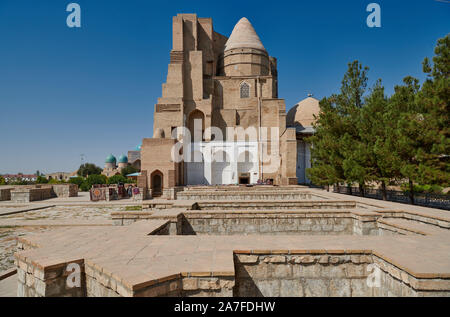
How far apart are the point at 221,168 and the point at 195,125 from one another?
509cm

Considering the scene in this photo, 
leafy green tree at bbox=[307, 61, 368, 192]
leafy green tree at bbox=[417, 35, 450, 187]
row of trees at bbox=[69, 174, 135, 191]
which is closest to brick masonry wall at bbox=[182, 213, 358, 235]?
leafy green tree at bbox=[417, 35, 450, 187]

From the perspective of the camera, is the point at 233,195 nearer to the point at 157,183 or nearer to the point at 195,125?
the point at 157,183

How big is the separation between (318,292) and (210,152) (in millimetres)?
19041

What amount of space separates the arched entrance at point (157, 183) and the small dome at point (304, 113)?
1568cm

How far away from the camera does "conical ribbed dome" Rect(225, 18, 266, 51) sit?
2758 cm

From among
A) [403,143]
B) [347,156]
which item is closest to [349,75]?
[347,156]

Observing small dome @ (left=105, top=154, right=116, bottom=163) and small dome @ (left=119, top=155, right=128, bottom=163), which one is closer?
small dome @ (left=119, top=155, right=128, bottom=163)

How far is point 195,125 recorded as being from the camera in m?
24.0

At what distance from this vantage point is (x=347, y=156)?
455 inches

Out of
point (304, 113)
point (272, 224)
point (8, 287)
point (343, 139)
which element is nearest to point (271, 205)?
point (272, 224)

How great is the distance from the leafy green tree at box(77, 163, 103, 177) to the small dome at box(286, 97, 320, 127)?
4475 centimetres

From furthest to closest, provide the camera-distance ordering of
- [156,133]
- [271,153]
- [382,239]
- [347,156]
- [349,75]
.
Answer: [271,153]
[156,133]
[349,75]
[347,156]
[382,239]

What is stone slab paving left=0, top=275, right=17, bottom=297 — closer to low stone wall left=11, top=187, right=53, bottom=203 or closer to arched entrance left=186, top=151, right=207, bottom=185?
low stone wall left=11, top=187, right=53, bottom=203
